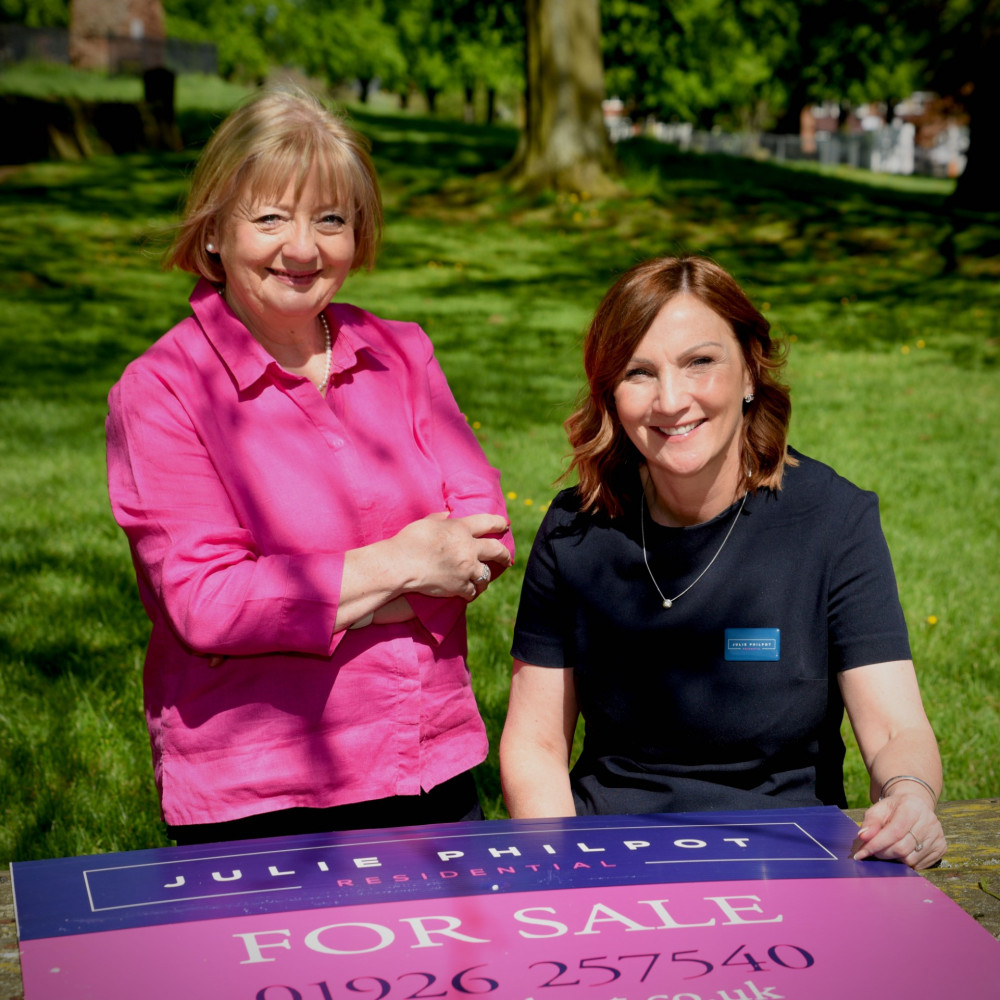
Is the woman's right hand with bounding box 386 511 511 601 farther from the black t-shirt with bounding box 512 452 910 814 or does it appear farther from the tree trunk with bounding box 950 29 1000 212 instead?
the tree trunk with bounding box 950 29 1000 212

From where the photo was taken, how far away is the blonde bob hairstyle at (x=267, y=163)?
8.07 feet

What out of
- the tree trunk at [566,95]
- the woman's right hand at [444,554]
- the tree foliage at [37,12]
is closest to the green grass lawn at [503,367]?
the tree trunk at [566,95]

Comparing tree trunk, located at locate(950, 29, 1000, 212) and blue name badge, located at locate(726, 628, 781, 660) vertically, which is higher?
tree trunk, located at locate(950, 29, 1000, 212)

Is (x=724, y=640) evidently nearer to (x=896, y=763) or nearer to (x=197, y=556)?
(x=896, y=763)

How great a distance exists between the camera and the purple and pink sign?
1645 millimetres

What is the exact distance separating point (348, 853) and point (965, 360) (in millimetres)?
9998

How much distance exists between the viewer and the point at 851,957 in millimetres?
1718

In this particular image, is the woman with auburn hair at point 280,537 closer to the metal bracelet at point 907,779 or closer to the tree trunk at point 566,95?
the metal bracelet at point 907,779

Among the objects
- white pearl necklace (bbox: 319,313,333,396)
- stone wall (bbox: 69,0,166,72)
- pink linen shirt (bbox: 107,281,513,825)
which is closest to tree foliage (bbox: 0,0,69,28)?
stone wall (bbox: 69,0,166,72)

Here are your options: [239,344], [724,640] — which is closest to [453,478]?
[239,344]

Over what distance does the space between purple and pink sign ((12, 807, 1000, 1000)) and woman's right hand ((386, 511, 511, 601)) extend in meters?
0.54

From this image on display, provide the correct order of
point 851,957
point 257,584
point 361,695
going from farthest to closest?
point 361,695 < point 257,584 < point 851,957

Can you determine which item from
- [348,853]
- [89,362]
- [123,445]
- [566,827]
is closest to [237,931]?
[348,853]

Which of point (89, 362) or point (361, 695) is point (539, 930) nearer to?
point (361, 695)
